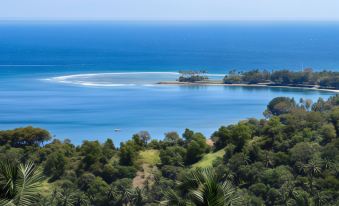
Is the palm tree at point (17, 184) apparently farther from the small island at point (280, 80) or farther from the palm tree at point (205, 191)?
the small island at point (280, 80)

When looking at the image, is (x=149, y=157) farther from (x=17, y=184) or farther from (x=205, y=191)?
(x=17, y=184)

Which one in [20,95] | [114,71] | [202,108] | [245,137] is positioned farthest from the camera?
[114,71]

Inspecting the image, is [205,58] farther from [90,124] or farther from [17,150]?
[17,150]

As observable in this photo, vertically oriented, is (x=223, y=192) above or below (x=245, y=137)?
above

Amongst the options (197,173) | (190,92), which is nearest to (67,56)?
(190,92)

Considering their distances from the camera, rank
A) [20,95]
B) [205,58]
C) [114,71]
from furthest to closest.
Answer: [205,58]
[114,71]
[20,95]

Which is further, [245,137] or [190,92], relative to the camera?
[190,92]

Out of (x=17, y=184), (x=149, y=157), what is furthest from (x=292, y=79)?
(x=17, y=184)

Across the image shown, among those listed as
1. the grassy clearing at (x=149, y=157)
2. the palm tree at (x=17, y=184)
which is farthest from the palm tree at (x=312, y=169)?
the palm tree at (x=17, y=184)
